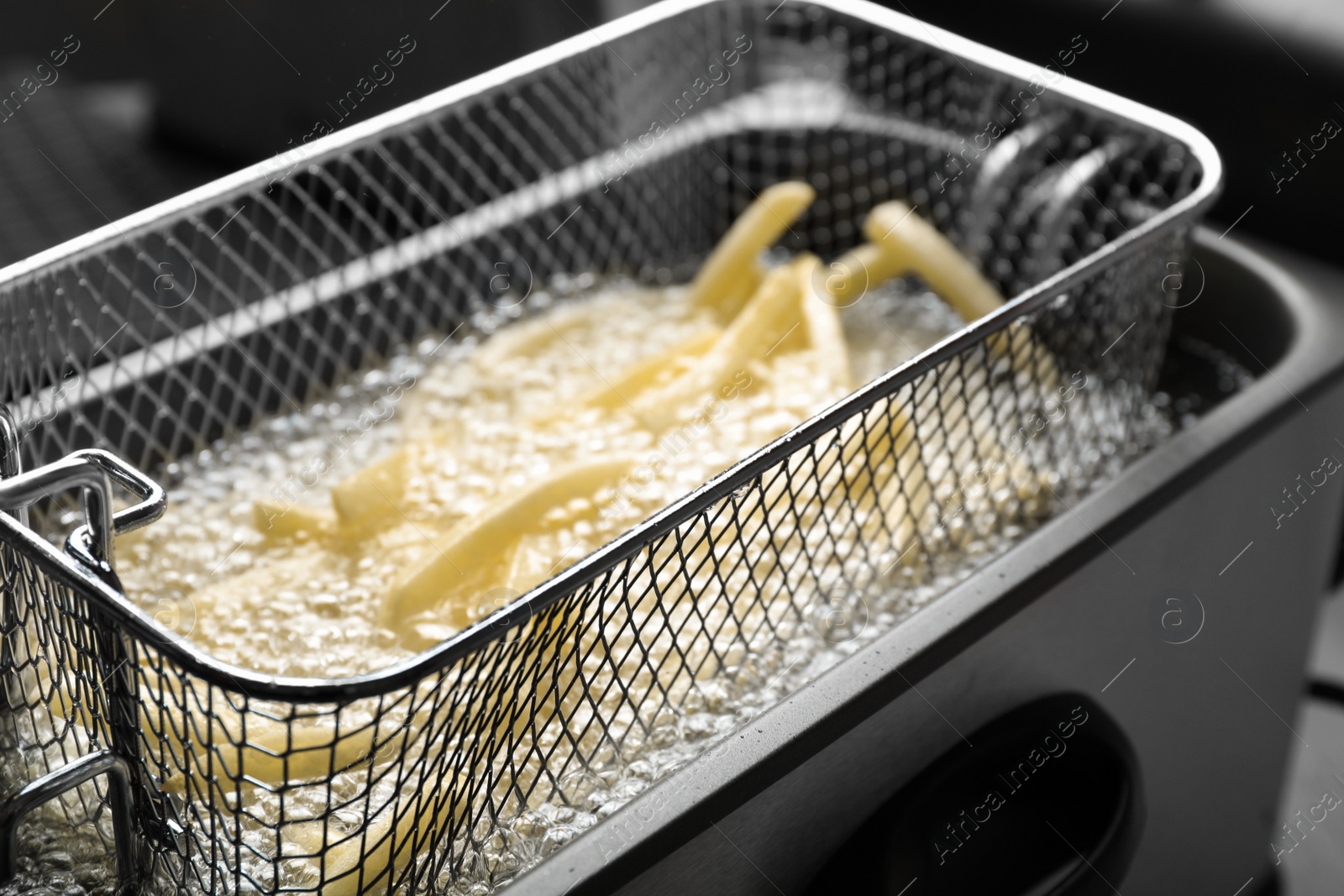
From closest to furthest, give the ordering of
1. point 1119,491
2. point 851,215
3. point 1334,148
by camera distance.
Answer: point 1119,491 → point 1334,148 → point 851,215

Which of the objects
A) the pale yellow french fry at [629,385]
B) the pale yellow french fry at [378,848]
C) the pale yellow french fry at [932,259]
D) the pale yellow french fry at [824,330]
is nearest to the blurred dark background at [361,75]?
the pale yellow french fry at [932,259]

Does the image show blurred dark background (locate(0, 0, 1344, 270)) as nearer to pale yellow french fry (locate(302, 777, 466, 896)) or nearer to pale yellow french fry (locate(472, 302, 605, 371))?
pale yellow french fry (locate(472, 302, 605, 371))

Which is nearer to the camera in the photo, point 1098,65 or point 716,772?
point 716,772

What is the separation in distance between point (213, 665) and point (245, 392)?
523mm

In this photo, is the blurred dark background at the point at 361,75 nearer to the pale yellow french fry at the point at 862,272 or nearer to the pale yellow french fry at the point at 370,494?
the pale yellow french fry at the point at 862,272

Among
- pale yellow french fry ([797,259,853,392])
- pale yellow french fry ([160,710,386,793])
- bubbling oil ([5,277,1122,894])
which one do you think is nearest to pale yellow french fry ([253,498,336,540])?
bubbling oil ([5,277,1122,894])

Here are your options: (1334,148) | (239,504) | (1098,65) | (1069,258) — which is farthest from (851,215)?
(239,504)

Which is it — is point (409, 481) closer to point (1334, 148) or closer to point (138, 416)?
point (138, 416)

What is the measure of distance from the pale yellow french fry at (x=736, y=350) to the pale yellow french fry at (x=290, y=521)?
0.69ft

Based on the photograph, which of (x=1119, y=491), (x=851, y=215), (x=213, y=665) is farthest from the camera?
(x=851, y=215)

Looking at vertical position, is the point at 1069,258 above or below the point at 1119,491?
above

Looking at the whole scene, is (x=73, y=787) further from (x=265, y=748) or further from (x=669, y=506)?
(x=669, y=506)

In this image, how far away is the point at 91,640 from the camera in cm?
57

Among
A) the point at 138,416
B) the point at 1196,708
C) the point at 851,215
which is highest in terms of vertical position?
the point at 138,416
